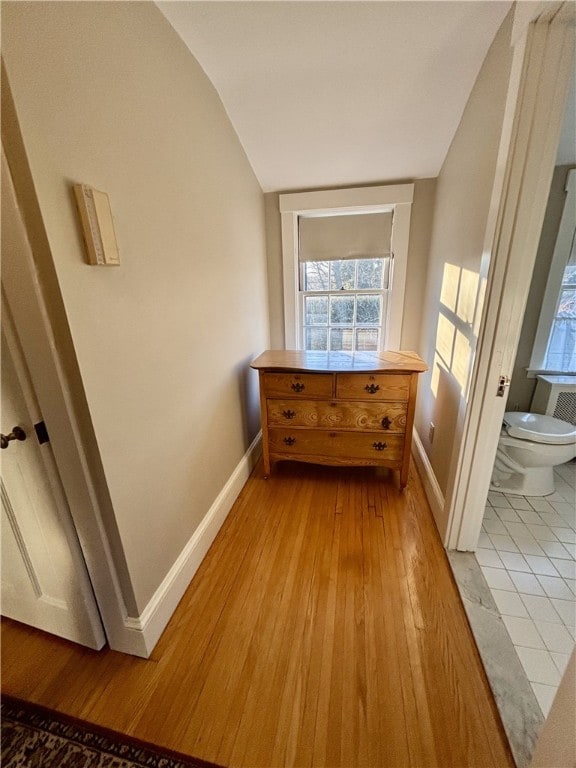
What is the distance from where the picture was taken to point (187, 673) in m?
1.06

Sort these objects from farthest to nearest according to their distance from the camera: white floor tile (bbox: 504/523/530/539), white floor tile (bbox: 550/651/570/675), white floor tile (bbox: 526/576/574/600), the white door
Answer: white floor tile (bbox: 504/523/530/539)
white floor tile (bbox: 526/576/574/600)
white floor tile (bbox: 550/651/570/675)
the white door

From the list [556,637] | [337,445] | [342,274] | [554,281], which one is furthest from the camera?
[342,274]

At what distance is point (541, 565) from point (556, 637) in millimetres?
363

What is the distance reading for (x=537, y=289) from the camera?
A: 219cm

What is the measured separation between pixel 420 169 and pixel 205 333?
1.86 metres

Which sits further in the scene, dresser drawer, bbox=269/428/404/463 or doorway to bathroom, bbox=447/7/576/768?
dresser drawer, bbox=269/428/404/463

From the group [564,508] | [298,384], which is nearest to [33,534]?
[298,384]

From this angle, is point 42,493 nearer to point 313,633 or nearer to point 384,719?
point 313,633

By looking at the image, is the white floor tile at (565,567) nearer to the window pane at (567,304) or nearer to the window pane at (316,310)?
the window pane at (567,304)

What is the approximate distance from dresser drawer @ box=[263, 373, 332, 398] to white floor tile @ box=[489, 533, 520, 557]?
1145 millimetres

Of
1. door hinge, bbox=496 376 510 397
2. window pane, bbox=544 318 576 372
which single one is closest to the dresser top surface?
door hinge, bbox=496 376 510 397

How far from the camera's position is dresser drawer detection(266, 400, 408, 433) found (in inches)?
71.0

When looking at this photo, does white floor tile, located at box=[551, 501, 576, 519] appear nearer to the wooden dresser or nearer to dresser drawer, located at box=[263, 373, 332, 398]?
the wooden dresser

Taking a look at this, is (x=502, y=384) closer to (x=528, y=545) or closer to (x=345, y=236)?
(x=528, y=545)
